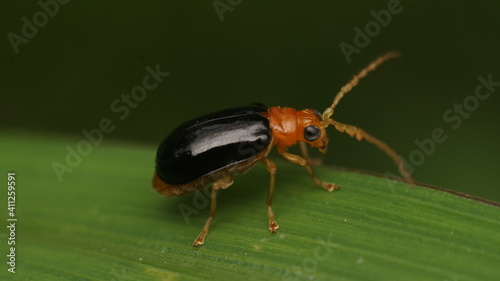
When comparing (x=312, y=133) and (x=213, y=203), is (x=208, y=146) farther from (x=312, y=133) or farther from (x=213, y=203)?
(x=312, y=133)

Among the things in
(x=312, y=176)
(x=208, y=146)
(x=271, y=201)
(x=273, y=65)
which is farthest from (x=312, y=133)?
(x=273, y=65)

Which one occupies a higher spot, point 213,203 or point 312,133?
point 312,133

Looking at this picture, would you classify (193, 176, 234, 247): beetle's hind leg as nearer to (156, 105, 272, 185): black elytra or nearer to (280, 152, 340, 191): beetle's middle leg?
(156, 105, 272, 185): black elytra

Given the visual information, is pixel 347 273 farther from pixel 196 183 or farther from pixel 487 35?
pixel 487 35

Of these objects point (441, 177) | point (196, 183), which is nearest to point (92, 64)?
point (196, 183)

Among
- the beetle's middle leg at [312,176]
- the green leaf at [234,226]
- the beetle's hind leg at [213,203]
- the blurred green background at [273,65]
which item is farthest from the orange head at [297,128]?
the blurred green background at [273,65]

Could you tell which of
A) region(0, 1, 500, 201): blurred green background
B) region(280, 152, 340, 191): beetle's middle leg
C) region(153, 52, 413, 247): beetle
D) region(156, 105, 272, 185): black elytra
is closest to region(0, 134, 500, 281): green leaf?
region(280, 152, 340, 191): beetle's middle leg

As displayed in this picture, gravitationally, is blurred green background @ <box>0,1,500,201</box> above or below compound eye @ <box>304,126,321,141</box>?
above
